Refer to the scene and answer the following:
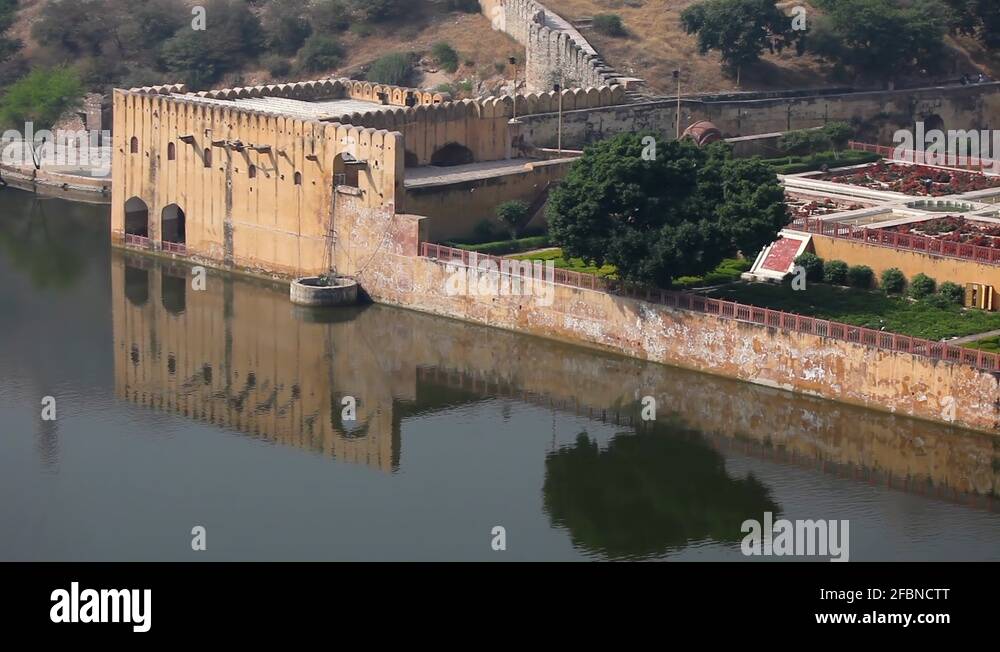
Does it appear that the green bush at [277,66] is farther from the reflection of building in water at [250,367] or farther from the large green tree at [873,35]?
the reflection of building in water at [250,367]

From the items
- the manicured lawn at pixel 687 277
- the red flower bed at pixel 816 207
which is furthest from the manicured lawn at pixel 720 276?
the red flower bed at pixel 816 207

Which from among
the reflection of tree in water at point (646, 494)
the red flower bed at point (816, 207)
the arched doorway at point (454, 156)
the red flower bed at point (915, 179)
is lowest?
the reflection of tree in water at point (646, 494)

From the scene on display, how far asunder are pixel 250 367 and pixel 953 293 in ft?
51.0

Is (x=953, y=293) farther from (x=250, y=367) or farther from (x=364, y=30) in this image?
(x=364, y=30)

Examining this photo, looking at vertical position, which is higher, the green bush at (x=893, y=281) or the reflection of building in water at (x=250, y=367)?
the green bush at (x=893, y=281)

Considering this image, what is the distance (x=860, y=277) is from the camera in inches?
1939

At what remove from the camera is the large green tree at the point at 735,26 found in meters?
68.4

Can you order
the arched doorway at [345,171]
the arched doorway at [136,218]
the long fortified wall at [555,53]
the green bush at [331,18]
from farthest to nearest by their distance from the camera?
1. the green bush at [331,18]
2. the long fortified wall at [555,53]
3. the arched doorway at [136,218]
4. the arched doorway at [345,171]

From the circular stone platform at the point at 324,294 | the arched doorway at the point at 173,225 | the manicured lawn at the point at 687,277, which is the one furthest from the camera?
the arched doorway at the point at 173,225

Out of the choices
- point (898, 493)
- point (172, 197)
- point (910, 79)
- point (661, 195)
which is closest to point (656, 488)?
point (898, 493)

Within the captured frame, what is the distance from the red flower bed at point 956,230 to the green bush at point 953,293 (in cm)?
284

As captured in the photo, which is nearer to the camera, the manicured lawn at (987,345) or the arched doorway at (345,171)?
the manicured lawn at (987,345)

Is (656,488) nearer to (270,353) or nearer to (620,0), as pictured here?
(270,353)

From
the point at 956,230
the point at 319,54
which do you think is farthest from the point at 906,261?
the point at 319,54
